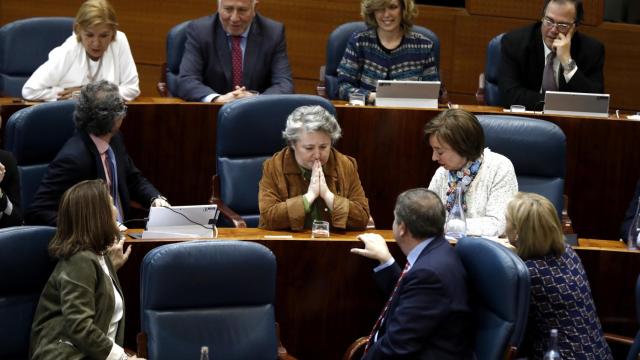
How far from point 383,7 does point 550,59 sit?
2.74ft

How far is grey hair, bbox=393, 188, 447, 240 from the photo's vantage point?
11.7 ft

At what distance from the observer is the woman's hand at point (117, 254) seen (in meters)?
3.66

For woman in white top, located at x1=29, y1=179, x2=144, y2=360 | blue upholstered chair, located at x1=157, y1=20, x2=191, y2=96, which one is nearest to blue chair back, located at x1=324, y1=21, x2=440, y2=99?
blue upholstered chair, located at x1=157, y1=20, x2=191, y2=96

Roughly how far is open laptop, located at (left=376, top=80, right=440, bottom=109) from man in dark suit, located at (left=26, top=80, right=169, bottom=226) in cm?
118

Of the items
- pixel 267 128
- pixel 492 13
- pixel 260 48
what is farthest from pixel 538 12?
pixel 267 128

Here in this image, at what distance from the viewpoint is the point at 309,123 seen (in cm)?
425

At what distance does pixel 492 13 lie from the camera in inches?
270

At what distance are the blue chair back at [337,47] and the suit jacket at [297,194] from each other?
1488mm

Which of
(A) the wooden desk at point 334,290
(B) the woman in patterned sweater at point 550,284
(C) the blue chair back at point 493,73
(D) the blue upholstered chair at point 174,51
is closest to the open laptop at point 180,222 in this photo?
(A) the wooden desk at point 334,290

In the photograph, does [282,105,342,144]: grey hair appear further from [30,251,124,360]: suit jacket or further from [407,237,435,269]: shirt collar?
[30,251,124,360]: suit jacket

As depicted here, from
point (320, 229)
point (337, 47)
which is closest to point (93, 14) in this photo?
point (337, 47)

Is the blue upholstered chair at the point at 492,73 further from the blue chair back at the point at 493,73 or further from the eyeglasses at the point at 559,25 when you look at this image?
the eyeglasses at the point at 559,25

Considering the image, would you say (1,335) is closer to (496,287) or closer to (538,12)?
(496,287)

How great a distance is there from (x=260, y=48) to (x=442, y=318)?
7.78ft
